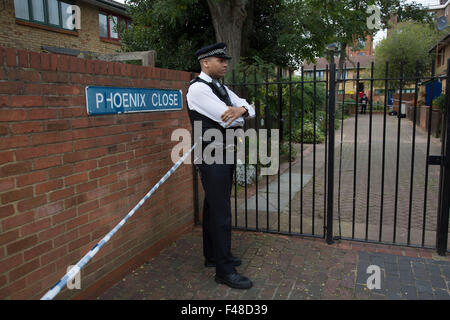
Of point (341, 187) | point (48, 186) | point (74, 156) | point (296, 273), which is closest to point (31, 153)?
point (48, 186)

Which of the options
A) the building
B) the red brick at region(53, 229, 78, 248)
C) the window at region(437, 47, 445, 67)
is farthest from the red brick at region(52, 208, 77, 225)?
the window at region(437, 47, 445, 67)

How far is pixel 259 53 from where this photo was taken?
930cm

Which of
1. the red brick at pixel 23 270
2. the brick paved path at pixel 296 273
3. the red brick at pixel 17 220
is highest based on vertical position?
the red brick at pixel 17 220

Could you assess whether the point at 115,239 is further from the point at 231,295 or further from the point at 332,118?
the point at 332,118

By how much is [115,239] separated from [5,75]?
1.60 meters

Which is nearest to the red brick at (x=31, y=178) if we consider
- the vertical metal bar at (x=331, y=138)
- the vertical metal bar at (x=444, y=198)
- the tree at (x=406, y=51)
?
the vertical metal bar at (x=331, y=138)

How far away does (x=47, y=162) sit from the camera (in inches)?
97.3

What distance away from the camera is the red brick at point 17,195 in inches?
86.4

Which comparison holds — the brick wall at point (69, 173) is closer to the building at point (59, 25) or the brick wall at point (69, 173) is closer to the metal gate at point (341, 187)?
the metal gate at point (341, 187)

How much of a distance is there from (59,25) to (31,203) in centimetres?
1424

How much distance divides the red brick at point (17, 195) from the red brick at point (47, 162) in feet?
0.52

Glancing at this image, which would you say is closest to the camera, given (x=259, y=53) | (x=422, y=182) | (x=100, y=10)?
(x=422, y=182)

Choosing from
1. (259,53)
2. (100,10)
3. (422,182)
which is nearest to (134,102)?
(422,182)

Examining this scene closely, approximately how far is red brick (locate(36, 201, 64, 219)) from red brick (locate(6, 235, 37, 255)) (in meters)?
0.15
